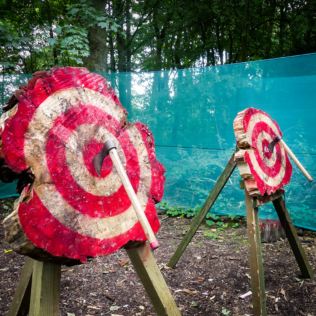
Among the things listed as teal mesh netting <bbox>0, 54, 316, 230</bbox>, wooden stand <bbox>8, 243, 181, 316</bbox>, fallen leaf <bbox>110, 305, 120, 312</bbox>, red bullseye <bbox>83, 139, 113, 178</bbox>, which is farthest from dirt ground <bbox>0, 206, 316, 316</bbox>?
red bullseye <bbox>83, 139, 113, 178</bbox>

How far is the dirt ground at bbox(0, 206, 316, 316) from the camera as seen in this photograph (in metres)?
2.17

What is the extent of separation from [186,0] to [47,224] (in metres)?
7.28

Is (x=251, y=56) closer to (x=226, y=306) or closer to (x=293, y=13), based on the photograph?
(x=293, y=13)

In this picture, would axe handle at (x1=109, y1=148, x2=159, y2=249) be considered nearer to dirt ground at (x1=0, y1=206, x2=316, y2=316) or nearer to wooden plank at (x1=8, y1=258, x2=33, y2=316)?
wooden plank at (x1=8, y1=258, x2=33, y2=316)

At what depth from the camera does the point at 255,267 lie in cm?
196

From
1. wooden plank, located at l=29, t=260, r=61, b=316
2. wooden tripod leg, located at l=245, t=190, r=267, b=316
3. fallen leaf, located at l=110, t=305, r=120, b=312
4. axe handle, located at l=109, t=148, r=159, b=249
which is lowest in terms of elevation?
fallen leaf, located at l=110, t=305, r=120, b=312

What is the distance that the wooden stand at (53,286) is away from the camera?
42.3 inches

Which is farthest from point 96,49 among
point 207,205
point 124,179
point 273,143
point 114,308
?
point 124,179

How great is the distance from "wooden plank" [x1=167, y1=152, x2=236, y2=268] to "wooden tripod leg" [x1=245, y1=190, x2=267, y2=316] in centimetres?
38

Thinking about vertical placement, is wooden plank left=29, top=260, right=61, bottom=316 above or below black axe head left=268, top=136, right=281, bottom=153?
below

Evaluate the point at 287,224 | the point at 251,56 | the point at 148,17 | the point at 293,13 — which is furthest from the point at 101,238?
the point at 148,17

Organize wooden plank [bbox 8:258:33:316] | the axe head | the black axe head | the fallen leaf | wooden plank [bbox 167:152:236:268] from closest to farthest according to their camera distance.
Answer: the axe head
wooden plank [bbox 8:258:33:316]
the fallen leaf
the black axe head
wooden plank [bbox 167:152:236:268]

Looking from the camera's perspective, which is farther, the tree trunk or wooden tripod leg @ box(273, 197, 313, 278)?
the tree trunk

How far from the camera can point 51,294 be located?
42.6 inches
